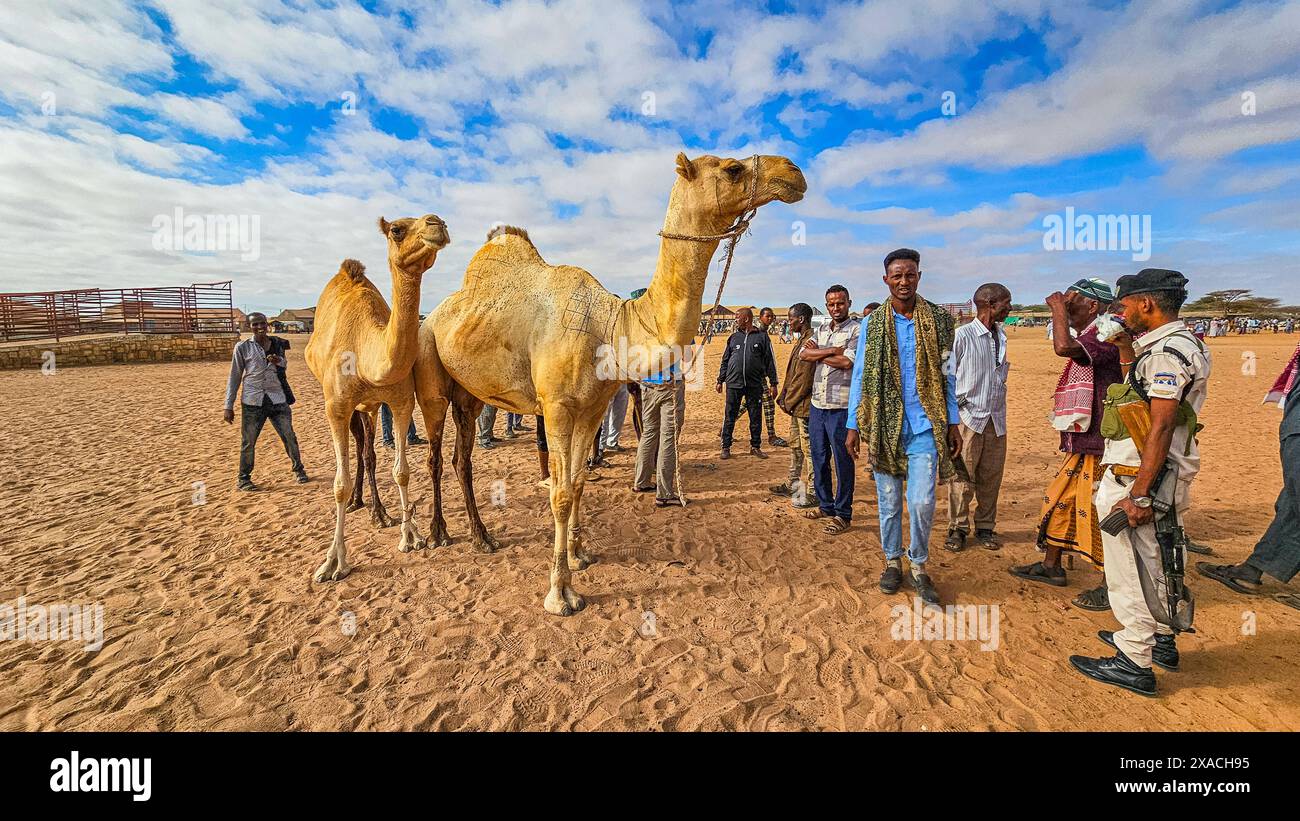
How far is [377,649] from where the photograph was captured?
11.9ft

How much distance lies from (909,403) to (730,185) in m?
2.26

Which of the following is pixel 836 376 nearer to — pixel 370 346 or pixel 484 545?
pixel 484 545

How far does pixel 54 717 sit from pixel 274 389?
5266 mm

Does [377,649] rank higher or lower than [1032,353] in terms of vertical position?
lower

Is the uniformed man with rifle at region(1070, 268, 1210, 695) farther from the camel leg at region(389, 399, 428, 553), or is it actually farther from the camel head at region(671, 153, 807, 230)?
the camel leg at region(389, 399, 428, 553)

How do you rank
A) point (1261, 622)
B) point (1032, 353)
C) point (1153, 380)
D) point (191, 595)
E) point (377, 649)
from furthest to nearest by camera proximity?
point (1032, 353) → point (191, 595) → point (1261, 622) → point (377, 649) → point (1153, 380)

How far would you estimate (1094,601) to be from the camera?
4.14 meters

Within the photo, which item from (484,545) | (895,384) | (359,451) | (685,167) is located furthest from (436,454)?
(895,384)

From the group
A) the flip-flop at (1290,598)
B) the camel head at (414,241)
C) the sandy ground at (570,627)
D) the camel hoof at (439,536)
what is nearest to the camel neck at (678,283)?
the camel head at (414,241)

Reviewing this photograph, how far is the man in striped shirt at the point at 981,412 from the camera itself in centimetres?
520

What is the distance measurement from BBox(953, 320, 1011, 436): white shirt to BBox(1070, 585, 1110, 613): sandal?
1.65 m

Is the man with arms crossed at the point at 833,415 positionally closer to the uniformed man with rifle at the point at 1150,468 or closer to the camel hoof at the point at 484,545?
the uniformed man with rifle at the point at 1150,468
